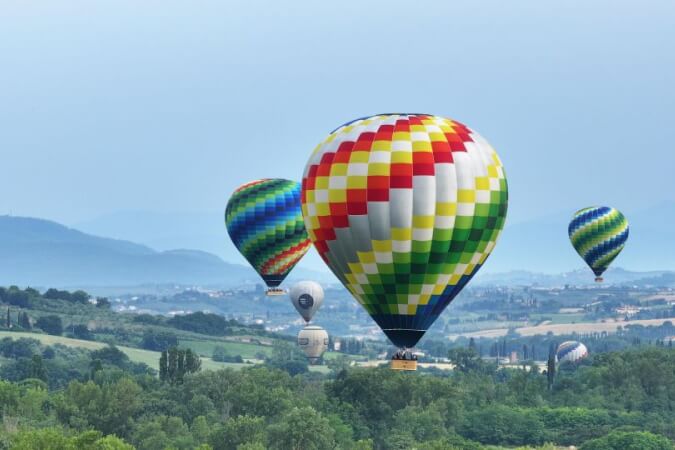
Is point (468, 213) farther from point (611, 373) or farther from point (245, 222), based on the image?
point (611, 373)

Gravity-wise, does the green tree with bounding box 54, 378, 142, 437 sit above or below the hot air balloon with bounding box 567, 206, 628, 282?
below

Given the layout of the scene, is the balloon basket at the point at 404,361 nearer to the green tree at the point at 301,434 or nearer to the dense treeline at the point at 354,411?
the dense treeline at the point at 354,411

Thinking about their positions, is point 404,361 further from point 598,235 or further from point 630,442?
point 598,235

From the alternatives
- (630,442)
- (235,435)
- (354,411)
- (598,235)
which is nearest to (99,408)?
(235,435)

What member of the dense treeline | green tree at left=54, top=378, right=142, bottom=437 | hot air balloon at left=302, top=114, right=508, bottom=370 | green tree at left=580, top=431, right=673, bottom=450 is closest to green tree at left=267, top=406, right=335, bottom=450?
the dense treeline

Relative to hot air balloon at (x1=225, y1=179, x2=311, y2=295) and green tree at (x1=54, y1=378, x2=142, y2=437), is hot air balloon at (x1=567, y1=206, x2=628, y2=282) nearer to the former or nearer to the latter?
hot air balloon at (x1=225, y1=179, x2=311, y2=295)

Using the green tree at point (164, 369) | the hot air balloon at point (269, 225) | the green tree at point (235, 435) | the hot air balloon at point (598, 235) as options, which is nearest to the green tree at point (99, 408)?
the green tree at point (235, 435)
